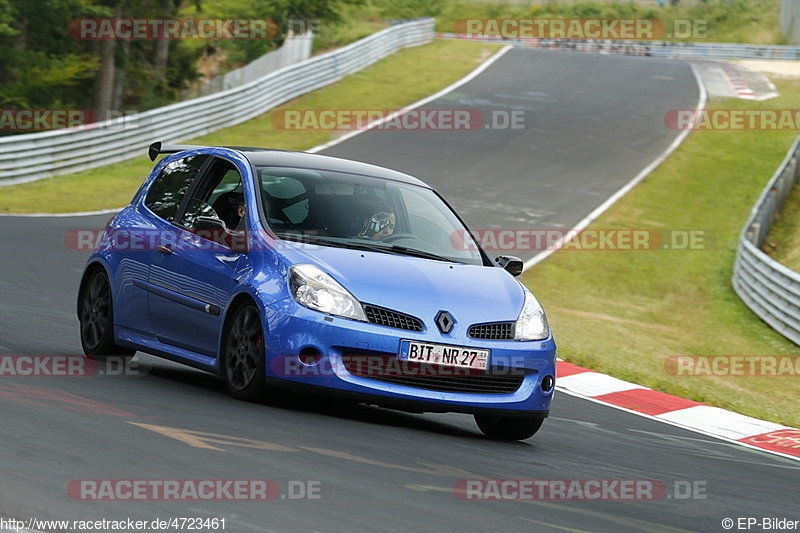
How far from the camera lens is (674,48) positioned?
56000mm

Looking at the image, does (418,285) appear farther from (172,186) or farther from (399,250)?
(172,186)

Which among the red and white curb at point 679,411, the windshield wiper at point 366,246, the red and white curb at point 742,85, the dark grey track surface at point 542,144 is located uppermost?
the windshield wiper at point 366,246

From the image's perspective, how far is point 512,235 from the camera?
2217 centimetres

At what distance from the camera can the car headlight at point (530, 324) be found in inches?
299

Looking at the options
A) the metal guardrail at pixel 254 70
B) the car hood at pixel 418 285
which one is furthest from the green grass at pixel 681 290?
the metal guardrail at pixel 254 70

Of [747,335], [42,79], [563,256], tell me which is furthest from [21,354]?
[42,79]

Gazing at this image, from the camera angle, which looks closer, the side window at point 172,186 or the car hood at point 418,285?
→ the car hood at point 418,285

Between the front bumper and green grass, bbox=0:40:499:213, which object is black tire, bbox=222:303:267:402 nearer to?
the front bumper

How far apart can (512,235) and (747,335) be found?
5556mm

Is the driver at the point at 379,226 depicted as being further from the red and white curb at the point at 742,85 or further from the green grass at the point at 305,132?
the red and white curb at the point at 742,85

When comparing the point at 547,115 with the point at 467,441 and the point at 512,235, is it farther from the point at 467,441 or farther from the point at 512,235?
the point at 467,441

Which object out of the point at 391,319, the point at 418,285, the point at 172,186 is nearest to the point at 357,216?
the point at 418,285

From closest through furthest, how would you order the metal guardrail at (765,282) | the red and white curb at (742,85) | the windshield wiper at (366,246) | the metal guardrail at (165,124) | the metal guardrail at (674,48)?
the windshield wiper at (366,246) → the metal guardrail at (765,282) → the metal guardrail at (165,124) → the red and white curb at (742,85) → the metal guardrail at (674,48)

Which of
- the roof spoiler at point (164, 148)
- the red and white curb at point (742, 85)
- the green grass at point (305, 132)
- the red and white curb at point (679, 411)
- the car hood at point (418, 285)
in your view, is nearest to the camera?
the car hood at point (418, 285)
